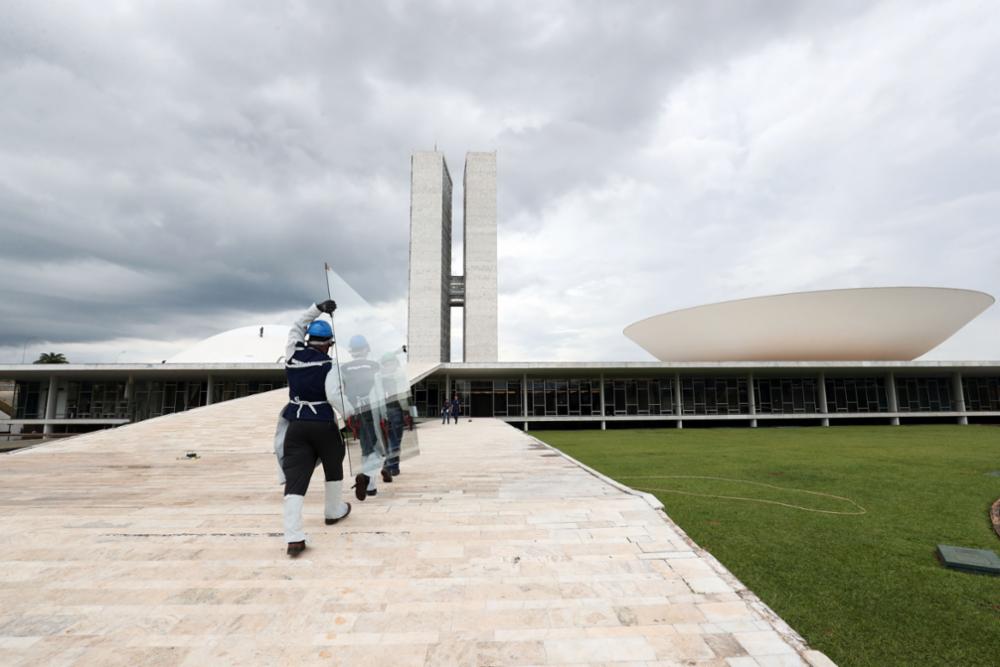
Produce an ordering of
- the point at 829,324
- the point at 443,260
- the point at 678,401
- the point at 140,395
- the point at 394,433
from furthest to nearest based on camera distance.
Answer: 1. the point at 443,260
2. the point at 140,395
3. the point at 678,401
4. the point at 829,324
5. the point at 394,433

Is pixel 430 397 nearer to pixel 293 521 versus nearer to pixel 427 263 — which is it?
pixel 427 263

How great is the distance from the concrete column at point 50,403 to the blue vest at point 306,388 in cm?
3091

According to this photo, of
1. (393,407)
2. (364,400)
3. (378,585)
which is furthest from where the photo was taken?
(393,407)

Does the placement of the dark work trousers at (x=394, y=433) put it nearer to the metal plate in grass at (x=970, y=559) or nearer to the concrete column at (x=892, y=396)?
the metal plate in grass at (x=970, y=559)

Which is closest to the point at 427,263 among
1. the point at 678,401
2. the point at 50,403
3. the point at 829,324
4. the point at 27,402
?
the point at 678,401

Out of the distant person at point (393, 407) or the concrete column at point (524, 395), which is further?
the concrete column at point (524, 395)

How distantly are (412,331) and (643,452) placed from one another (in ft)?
91.3

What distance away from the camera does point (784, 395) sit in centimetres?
2688

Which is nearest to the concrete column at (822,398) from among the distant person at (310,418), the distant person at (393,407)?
the distant person at (393,407)

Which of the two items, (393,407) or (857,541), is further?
(393,407)

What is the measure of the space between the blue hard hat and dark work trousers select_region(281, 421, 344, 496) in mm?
697

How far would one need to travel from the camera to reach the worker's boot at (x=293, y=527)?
3.28m

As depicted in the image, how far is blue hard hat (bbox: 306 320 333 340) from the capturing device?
151 inches

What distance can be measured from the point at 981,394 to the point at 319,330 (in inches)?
1504
